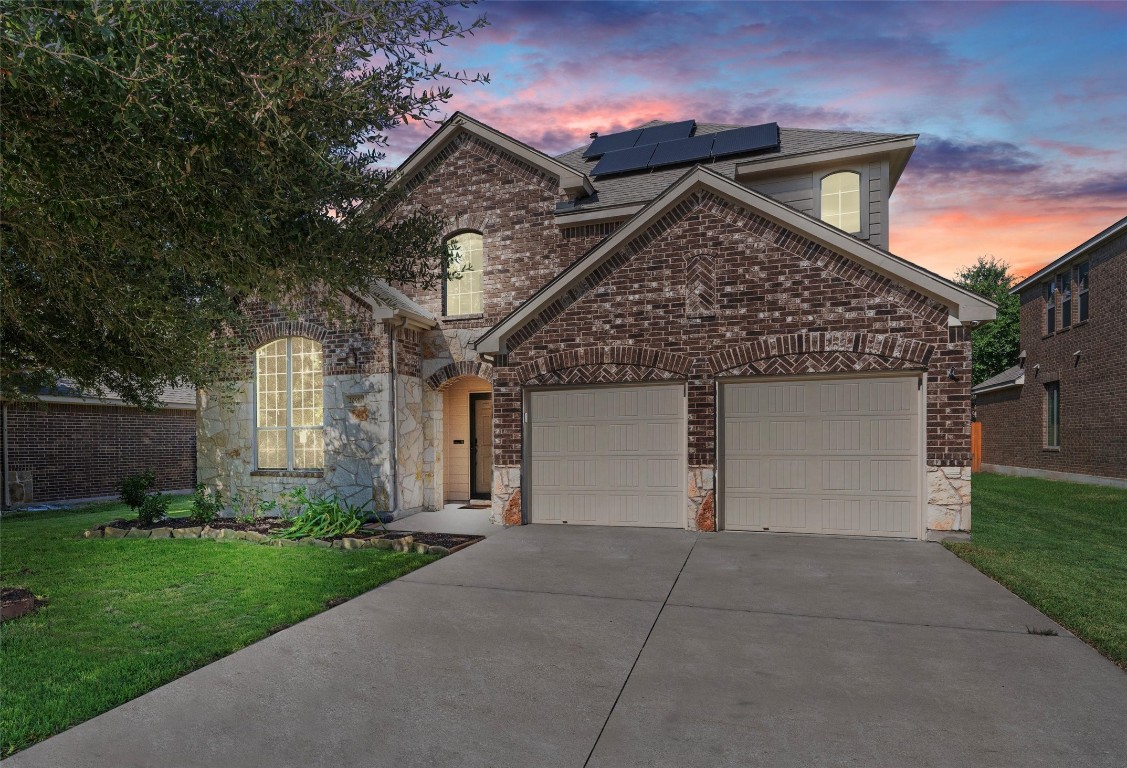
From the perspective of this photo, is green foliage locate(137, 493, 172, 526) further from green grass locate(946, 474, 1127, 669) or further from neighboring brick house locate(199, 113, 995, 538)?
green grass locate(946, 474, 1127, 669)

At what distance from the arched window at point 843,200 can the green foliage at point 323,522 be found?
10652 mm

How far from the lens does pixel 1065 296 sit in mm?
20266

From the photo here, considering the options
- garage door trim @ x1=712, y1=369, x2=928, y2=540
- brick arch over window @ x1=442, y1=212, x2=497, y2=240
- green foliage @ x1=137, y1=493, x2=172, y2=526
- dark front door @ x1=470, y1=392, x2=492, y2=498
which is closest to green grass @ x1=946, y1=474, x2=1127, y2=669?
garage door trim @ x1=712, y1=369, x2=928, y2=540

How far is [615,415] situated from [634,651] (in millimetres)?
5871

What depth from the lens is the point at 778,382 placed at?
32.2ft

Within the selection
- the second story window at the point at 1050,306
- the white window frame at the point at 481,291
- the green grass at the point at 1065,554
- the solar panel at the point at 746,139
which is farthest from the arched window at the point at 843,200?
the second story window at the point at 1050,306

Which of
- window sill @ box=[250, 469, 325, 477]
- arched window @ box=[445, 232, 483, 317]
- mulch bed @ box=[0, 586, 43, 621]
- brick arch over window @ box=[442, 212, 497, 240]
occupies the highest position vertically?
brick arch over window @ box=[442, 212, 497, 240]

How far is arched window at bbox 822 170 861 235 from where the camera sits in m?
12.3

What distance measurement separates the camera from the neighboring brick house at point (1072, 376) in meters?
17.2

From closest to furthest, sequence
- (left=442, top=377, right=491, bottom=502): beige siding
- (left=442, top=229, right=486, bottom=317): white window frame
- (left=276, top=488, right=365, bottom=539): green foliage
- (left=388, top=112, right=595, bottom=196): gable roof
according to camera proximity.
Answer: (left=276, top=488, right=365, bottom=539): green foliage → (left=388, top=112, right=595, bottom=196): gable roof → (left=442, top=229, right=486, bottom=317): white window frame → (left=442, top=377, right=491, bottom=502): beige siding

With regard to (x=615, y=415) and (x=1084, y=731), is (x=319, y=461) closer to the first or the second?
(x=615, y=415)

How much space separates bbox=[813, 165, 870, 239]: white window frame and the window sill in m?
11.0

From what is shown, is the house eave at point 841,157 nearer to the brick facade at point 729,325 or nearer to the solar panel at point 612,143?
the brick facade at point 729,325

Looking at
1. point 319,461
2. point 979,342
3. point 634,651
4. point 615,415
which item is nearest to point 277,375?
point 319,461
